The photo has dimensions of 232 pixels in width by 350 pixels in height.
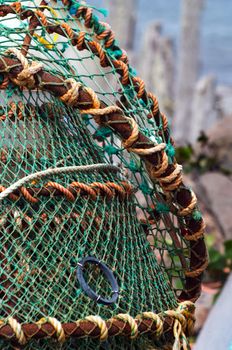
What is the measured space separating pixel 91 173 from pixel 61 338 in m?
0.48

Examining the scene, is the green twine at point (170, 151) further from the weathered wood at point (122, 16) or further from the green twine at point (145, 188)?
the weathered wood at point (122, 16)

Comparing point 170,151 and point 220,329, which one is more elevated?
point 170,151

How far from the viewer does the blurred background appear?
4773mm

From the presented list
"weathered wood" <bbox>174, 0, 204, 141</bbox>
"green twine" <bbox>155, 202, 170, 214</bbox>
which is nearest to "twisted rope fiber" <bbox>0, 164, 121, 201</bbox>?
"green twine" <bbox>155, 202, 170, 214</bbox>

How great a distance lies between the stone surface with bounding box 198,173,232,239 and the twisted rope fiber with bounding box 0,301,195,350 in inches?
162

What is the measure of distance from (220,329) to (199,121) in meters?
7.17

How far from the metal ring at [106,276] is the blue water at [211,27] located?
1691 centimetres

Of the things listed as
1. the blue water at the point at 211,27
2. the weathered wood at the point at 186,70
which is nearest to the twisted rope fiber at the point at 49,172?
the weathered wood at the point at 186,70

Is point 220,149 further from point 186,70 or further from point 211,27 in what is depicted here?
point 211,27

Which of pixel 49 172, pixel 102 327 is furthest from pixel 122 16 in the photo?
pixel 102 327

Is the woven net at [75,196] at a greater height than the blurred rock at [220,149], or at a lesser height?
greater

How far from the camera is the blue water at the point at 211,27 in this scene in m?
20.3

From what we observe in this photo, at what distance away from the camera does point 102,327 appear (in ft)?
6.23

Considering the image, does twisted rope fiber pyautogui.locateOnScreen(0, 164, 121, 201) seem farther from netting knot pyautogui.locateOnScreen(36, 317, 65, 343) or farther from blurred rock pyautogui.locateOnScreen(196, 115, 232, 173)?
blurred rock pyautogui.locateOnScreen(196, 115, 232, 173)
